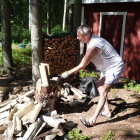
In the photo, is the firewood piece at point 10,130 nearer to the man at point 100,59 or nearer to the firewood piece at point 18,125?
the firewood piece at point 18,125

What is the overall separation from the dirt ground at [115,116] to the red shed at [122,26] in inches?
105

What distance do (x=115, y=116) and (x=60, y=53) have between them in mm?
2836

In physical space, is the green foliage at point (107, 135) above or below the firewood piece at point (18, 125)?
below

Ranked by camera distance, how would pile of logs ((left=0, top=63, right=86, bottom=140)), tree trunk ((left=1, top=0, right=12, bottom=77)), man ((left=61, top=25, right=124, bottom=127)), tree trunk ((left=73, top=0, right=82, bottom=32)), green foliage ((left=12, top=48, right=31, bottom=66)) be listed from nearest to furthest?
pile of logs ((left=0, top=63, right=86, bottom=140)) → man ((left=61, top=25, right=124, bottom=127)) → tree trunk ((left=73, top=0, right=82, bottom=32)) → tree trunk ((left=1, top=0, right=12, bottom=77)) → green foliage ((left=12, top=48, right=31, bottom=66))

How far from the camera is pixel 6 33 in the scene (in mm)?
10750

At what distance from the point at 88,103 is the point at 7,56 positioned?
5.28 m

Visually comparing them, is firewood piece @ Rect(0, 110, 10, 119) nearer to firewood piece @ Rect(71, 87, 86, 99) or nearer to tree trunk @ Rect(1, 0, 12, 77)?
firewood piece @ Rect(71, 87, 86, 99)

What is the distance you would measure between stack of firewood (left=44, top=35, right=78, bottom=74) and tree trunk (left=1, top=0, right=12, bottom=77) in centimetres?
322

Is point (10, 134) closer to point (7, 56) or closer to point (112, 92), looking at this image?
point (112, 92)

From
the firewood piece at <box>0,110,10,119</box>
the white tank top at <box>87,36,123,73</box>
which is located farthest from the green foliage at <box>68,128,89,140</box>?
the firewood piece at <box>0,110,10,119</box>

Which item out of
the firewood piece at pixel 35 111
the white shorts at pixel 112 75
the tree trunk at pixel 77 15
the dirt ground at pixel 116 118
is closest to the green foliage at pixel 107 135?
the dirt ground at pixel 116 118

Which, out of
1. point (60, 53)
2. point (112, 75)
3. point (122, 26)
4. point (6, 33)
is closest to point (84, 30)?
point (112, 75)

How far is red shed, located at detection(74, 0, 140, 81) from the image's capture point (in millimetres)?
9945

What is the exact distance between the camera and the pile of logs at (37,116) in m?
5.00
